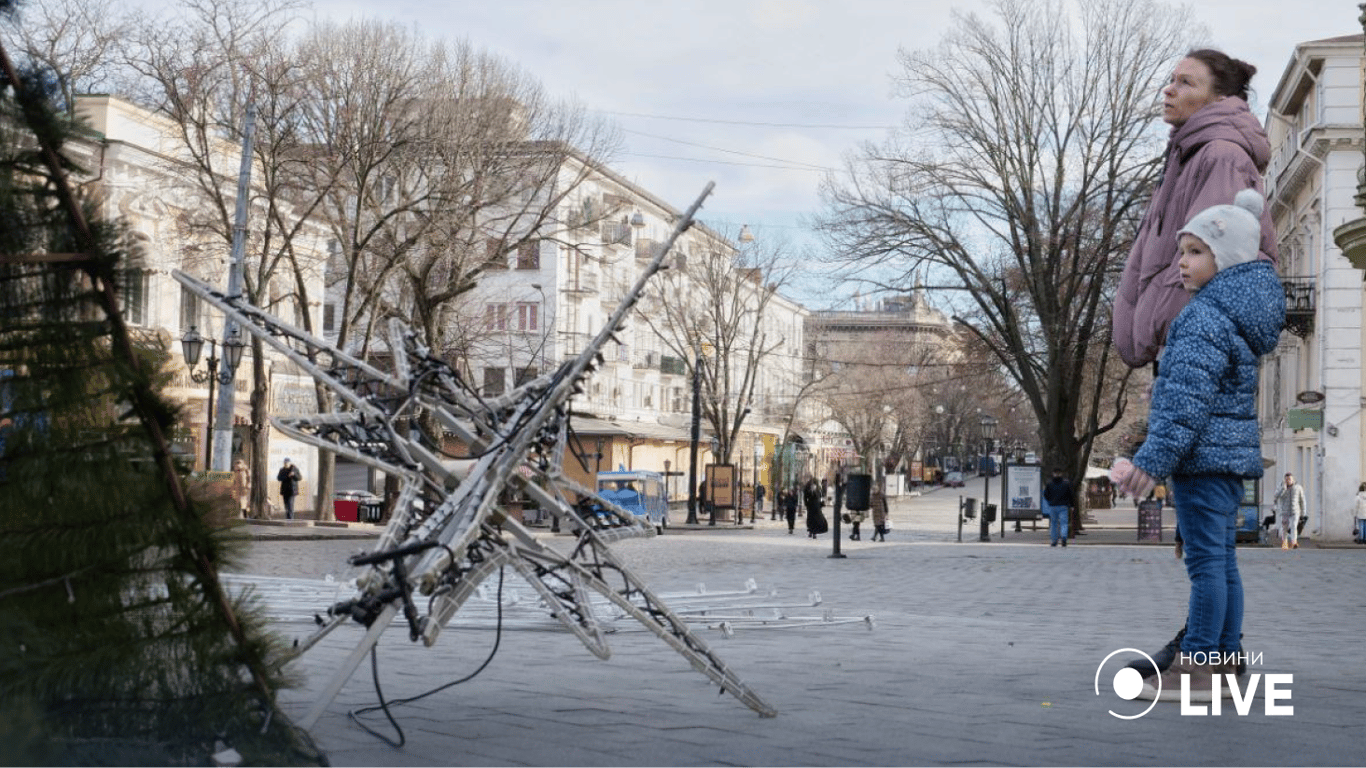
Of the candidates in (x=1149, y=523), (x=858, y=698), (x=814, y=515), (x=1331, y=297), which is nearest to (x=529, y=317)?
(x=814, y=515)

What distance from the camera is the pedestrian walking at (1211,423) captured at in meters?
6.03

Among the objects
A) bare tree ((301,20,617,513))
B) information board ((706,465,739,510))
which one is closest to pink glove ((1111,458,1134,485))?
bare tree ((301,20,617,513))

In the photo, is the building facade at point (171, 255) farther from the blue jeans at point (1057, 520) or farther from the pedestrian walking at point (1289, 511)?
the pedestrian walking at point (1289, 511)

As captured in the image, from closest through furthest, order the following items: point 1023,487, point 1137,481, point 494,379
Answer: point 1137,481 < point 1023,487 < point 494,379

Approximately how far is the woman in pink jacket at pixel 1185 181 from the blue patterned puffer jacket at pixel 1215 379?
33 centimetres

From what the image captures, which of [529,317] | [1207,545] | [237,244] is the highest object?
[529,317]

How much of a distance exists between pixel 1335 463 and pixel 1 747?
149 ft

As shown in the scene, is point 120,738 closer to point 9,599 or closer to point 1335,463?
point 9,599

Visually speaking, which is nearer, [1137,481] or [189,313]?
[1137,481]

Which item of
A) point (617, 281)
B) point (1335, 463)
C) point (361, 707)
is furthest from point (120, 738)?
point (617, 281)

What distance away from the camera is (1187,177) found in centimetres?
680

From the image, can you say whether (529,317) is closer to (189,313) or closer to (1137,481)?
(189,313)

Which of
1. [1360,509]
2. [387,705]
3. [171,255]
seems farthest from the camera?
[1360,509]

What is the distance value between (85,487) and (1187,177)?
16.1ft
